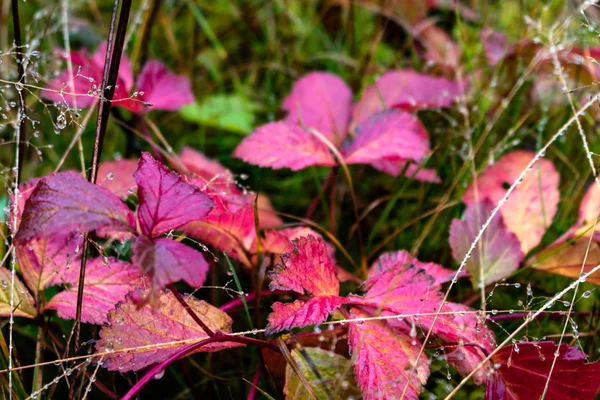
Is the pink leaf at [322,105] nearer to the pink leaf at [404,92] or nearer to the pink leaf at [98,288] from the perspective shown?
the pink leaf at [404,92]

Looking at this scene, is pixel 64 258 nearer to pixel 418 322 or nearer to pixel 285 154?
pixel 285 154

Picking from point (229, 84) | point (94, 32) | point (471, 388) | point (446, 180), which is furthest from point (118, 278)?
point (94, 32)

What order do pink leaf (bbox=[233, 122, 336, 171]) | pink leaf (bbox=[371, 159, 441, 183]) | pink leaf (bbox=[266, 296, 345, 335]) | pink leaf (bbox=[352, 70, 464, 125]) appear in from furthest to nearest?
1. pink leaf (bbox=[352, 70, 464, 125])
2. pink leaf (bbox=[371, 159, 441, 183])
3. pink leaf (bbox=[233, 122, 336, 171])
4. pink leaf (bbox=[266, 296, 345, 335])

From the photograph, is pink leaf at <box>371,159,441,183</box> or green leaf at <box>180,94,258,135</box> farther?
green leaf at <box>180,94,258,135</box>

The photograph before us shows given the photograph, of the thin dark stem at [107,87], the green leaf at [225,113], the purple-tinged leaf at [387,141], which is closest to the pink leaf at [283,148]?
the purple-tinged leaf at [387,141]

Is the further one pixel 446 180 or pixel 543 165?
pixel 446 180

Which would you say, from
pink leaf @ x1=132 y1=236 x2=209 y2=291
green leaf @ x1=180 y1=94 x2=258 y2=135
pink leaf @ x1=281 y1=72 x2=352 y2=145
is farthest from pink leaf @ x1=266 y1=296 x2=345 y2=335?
green leaf @ x1=180 y1=94 x2=258 y2=135

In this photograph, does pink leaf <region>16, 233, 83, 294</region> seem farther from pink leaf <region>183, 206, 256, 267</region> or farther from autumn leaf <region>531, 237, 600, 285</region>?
autumn leaf <region>531, 237, 600, 285</region>
